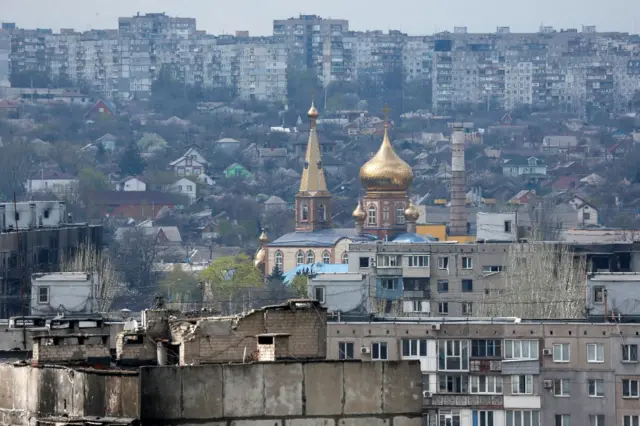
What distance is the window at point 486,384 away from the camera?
48781 millimetres

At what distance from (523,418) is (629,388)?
5.36ft

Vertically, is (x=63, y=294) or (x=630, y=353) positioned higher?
(x=63, y=294)

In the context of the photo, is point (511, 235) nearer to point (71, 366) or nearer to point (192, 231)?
point (71, 366)

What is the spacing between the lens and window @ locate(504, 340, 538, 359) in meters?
48.0

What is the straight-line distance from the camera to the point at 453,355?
49.1 metres

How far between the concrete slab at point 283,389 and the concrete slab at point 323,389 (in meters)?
0.05

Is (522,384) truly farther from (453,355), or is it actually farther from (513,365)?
(453,355)

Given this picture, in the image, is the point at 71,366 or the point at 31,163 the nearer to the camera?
the point at 71,366

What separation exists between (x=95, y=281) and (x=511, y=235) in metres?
23.9

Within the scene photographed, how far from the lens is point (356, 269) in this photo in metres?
81.2

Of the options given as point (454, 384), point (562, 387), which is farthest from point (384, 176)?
point (562, 387)

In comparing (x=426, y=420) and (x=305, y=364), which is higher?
(x=305, y=364)

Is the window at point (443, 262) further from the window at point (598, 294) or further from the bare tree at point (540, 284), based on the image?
the window at point (598, 294)

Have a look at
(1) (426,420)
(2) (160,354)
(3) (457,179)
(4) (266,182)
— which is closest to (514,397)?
(1) (426,420)
